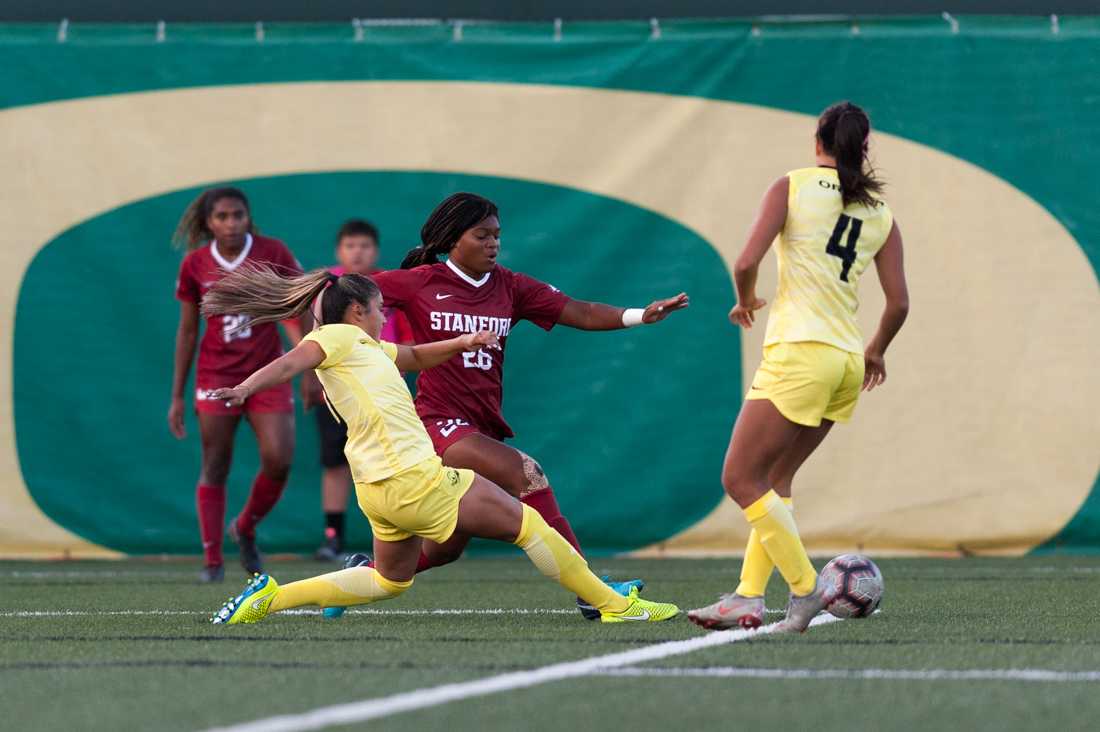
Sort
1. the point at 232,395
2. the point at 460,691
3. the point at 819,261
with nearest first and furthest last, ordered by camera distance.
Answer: the point at 460,691 < the point at 232,395 < the point at 819,261

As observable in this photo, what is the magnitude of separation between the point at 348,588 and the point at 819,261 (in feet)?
6.52

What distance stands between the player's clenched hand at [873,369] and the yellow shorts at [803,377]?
29 cm

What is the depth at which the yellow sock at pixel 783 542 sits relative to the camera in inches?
214

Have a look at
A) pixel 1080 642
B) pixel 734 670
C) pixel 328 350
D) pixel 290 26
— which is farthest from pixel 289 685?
pixel 290 26

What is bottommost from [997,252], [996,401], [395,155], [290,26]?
[996,401]

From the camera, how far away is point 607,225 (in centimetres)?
994

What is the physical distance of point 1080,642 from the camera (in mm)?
5172

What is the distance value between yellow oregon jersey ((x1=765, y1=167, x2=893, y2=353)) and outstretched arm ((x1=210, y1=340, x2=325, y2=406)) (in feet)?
4.89

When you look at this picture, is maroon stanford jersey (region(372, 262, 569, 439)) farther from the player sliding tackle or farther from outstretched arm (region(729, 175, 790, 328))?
outstretched arm (region(729, 175, 790, 328))

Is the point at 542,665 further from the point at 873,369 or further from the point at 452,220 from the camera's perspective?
the point at 452,220

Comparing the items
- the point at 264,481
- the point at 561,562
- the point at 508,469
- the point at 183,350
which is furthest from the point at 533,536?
the point at 183,350

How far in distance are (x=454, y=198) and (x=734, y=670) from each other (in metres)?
2.71

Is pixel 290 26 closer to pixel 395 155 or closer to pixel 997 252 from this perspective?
pixel 395 155

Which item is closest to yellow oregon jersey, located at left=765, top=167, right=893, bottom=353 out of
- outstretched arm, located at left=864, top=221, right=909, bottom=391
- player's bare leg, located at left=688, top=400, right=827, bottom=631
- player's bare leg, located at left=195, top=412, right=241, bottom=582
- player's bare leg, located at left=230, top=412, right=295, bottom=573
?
outstretched arm, located at left=864, top=221, right=909, bottom=391
